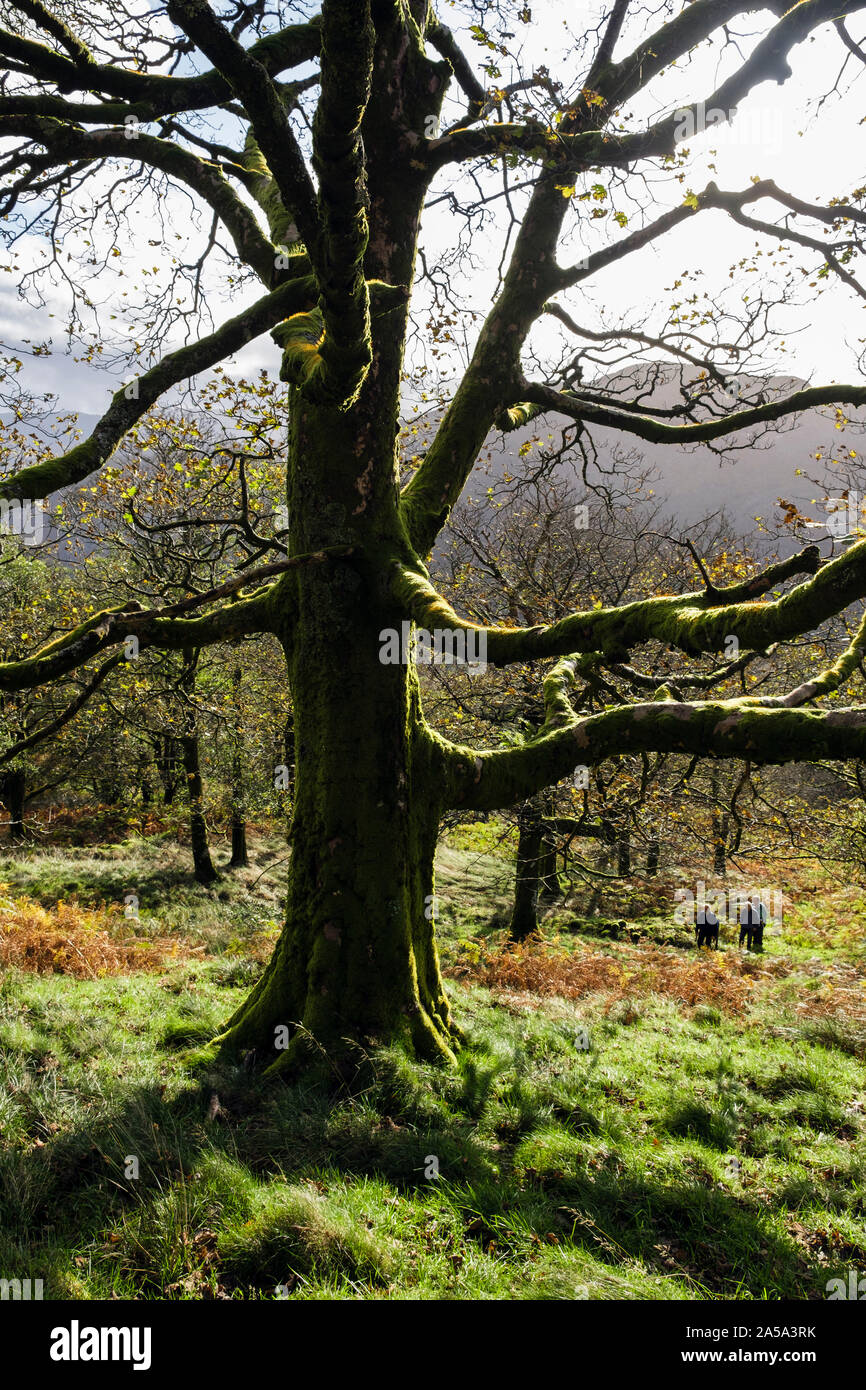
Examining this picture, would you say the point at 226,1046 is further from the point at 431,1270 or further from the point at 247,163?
the point at 247,163

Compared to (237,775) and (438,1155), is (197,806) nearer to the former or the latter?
(237,775)

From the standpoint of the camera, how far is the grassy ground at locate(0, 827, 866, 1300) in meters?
2.98

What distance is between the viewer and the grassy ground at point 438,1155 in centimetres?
298

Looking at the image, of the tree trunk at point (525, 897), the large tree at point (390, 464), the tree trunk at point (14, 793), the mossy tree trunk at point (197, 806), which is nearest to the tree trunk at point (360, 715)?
the large tree at point (390, 464)

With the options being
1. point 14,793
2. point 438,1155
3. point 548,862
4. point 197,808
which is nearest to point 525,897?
point 548,862

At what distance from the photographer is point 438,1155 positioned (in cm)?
388

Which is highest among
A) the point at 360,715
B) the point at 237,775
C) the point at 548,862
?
the point at 360,715

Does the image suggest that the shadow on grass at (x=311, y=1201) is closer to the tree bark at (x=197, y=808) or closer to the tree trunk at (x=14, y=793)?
the tree bark at (x=197, y=808)

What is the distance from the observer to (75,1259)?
2844 mm

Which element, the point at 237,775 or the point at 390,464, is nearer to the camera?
the point at 390,464

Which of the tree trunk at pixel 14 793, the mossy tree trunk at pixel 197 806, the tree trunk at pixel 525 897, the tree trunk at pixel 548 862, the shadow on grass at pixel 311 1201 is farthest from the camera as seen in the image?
the tree trunk at pixel 14 793

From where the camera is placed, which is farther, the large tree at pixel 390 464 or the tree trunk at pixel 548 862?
the tree trunk at pixel 548 862

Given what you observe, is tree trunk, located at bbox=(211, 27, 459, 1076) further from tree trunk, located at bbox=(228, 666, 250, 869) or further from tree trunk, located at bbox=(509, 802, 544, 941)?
tree trunk, located at bbox=(228, 666, 250, 869)
